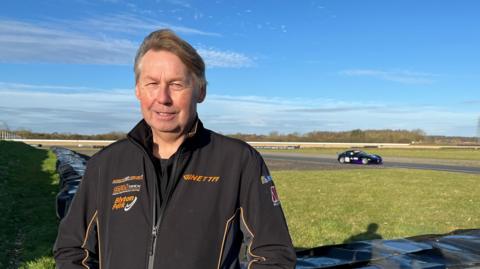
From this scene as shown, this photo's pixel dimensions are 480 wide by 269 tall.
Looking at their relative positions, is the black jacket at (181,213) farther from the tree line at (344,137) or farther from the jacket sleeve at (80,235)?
the tree line at (344,137)

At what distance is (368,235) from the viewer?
8820 millimetres

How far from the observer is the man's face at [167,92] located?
196 cm

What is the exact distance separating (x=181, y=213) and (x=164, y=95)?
0.51 meters

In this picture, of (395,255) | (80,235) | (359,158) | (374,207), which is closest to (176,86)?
(80,235)

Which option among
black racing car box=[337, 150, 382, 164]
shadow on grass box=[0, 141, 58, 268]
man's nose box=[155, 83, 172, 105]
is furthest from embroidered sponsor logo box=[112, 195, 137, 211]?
black racing car box=[337, 150, 382, 164]

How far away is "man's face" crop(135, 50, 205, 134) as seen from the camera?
1965mm

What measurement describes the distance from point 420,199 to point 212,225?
13.3m

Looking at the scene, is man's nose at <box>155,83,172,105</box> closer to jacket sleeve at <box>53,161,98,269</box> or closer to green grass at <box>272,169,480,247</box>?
jacket sleeve at <box>53,161,98,269</box>

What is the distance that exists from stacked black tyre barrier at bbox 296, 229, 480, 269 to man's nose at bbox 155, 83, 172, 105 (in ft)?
6.19

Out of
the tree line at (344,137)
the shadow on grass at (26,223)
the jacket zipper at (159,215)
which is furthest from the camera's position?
the tree line at (344,137)

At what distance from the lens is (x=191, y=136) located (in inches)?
77.9

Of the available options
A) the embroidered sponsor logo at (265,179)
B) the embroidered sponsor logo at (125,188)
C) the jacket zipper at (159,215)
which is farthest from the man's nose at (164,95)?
the embroidered sponsor logo at (265,179)

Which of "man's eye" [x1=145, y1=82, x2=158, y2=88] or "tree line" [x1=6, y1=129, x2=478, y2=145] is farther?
"tree line" [x1=6, y1=129, x2=478, y2=145]

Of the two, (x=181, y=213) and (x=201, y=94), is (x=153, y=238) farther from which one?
(x=201, y=94)
